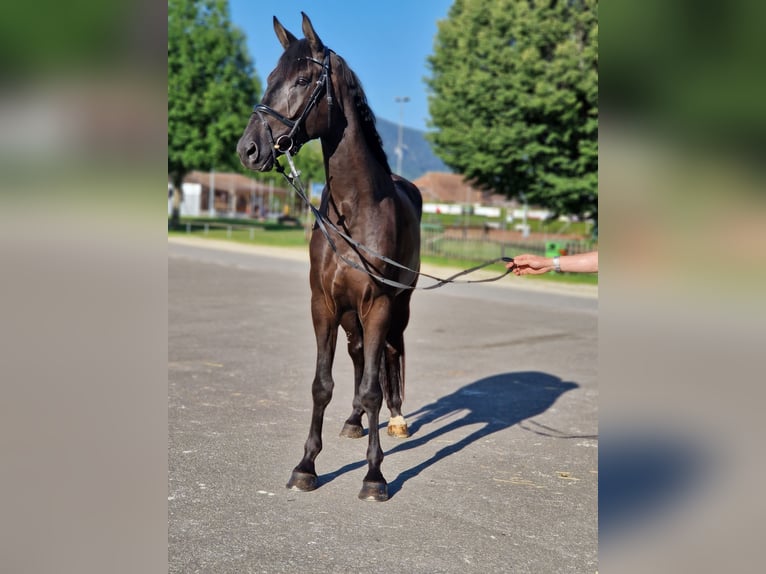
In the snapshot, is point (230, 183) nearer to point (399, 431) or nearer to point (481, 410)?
point (481, 410)

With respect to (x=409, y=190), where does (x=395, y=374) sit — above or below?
below

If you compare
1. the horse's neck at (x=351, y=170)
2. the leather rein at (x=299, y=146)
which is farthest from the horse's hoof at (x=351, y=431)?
the horse's neck at (x=351, y=170)

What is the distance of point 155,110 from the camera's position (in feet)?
4.80

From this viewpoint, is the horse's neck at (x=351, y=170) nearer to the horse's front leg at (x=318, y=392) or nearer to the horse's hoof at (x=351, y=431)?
the horse's front leg at (x=318, y=392)

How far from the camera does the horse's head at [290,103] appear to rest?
413 cm

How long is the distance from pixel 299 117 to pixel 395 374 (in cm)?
249

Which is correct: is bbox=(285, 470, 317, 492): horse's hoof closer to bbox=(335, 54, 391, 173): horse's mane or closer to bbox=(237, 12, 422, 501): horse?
bbox=(237, 12, 422, 501): horse

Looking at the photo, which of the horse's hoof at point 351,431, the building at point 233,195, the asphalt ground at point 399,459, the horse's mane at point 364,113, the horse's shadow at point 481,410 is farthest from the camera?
the building at point 233,195

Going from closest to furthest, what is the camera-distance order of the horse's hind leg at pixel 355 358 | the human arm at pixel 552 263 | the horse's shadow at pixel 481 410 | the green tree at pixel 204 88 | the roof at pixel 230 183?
the human arm at pixel 552 263 → the horse's hind leg at pixel 355 358 → the horse's shadow at pixel 481 410 → the green tree at pixel 204 88 → the roof at pixel 230 183

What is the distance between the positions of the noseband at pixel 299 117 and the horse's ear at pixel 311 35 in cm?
6

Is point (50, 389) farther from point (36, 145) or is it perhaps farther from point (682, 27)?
point (682, 27)

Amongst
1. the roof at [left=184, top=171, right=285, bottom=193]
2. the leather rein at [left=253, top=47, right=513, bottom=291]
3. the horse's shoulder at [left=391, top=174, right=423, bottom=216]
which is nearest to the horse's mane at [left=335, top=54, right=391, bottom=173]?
the leather rein at [left=253, top=47, right=513, bottom=291]

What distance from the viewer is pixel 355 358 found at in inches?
218

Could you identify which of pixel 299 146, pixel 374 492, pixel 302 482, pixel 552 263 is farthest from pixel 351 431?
pixel 299 146
